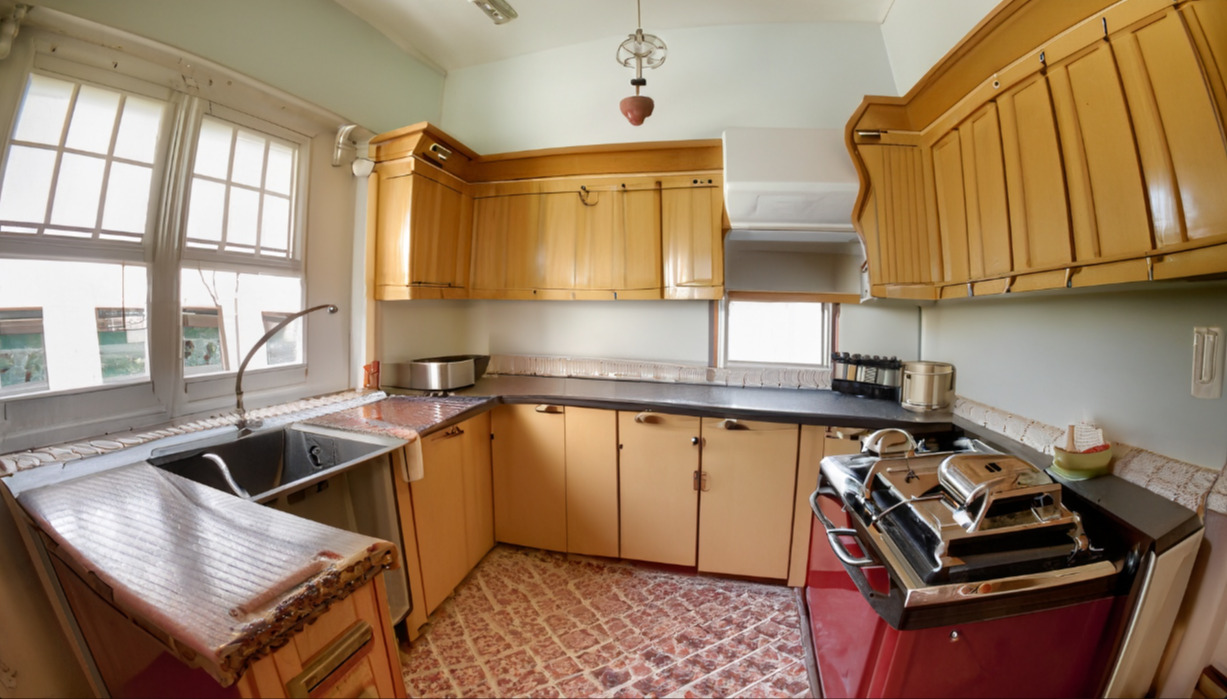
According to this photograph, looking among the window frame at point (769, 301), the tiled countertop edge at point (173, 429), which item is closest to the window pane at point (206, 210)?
the tiled countertop edge at point (173, 429)

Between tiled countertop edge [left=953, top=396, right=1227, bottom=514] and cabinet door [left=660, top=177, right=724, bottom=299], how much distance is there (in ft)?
A: 4.45

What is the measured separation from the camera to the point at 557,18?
2.23 m

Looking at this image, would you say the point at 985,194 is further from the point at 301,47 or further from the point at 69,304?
the point at 69,304

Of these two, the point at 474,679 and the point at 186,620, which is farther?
the point at 474,679

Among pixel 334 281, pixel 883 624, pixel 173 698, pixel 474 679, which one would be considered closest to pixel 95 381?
pixel 334 281

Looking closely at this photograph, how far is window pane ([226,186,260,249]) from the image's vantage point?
1738mm

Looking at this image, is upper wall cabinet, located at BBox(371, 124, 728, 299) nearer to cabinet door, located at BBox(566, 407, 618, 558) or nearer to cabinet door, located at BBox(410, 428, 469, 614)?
cabinet door, located at BBox(566, 407, 618, 558)

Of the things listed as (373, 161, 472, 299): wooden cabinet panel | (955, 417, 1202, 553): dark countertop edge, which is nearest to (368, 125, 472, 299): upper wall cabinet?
(373, 161, 472, 299): wooden cabinet panel

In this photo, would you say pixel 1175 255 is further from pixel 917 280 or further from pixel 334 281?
pixel 334 281

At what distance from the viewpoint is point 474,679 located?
56.6 inches

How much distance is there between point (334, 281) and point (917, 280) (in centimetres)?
302

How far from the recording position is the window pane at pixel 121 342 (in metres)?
1.39

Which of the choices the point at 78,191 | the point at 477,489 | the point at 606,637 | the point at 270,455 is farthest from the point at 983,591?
the point at 78,191

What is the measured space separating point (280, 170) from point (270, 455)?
1435 mm
